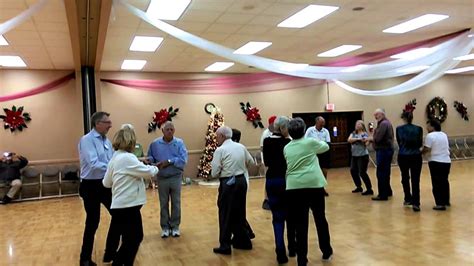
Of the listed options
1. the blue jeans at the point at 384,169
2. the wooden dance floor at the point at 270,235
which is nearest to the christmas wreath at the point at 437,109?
the wooden dance floor at the point at 270,235

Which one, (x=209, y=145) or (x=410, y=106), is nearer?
(x=209, y=145)

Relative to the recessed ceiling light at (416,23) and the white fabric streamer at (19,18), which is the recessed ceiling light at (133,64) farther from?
the recessed ceiling light at (416,23)

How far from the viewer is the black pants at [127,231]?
311cm

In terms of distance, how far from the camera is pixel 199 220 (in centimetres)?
582

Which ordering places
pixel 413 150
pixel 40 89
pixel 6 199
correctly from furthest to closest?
pixel 40 89
pixel 6 199
pixel 413 150

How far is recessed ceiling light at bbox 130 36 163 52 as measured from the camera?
746cm

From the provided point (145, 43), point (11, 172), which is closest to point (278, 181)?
point (145, 43)

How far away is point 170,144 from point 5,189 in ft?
20.0

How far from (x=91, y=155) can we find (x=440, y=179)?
14.9 ft

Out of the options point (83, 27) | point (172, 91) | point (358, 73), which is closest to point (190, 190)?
point (172, 91)

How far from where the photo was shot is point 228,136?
412 centimetres

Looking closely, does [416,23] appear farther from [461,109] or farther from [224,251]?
[461,109]

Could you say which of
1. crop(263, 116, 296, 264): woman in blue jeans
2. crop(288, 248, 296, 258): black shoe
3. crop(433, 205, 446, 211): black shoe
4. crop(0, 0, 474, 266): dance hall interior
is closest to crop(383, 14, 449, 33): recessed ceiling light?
→ crop(0, 0, 474, 266): dance hall interior

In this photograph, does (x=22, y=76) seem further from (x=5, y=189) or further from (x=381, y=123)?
(x=381, y=123)
